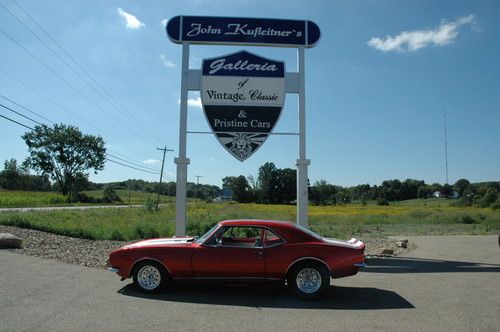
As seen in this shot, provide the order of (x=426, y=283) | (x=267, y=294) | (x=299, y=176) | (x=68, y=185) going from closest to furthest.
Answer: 1. (x=267, y=294)
2. (x=426, y=283)
3. (x=299, y=176)
4. (x=68, y=185)

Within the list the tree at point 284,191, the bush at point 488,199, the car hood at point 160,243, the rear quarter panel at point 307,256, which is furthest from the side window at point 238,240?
the bush at point 488,199

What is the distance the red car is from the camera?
7379 mm

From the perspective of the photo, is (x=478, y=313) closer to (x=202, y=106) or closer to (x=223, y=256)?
(x=223, y=256)

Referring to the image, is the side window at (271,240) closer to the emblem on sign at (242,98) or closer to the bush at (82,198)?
the emblem on sign at (242,98)

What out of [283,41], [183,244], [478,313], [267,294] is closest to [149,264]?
[183,244]

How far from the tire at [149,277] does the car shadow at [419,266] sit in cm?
509

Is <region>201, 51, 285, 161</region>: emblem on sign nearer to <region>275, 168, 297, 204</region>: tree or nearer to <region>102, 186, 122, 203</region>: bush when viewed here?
<region>275, 168, 297, 204</region>: tree

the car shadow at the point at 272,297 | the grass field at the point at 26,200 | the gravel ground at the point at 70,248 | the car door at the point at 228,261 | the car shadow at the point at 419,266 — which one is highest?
the grass field at the point at 26,200

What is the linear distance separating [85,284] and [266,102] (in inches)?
259

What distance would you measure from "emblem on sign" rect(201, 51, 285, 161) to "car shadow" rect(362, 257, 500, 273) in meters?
4.37

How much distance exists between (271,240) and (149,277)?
2.14 m

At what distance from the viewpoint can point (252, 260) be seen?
24.3 ft

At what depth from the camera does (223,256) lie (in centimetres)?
743

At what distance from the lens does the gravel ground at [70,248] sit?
10812 mm
